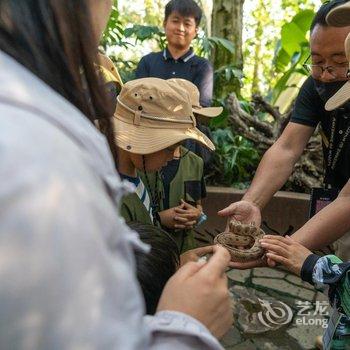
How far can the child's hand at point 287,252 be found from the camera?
183 cm

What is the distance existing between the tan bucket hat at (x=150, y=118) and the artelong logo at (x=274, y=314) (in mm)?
1725

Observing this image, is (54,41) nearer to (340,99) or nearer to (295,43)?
(340,99)

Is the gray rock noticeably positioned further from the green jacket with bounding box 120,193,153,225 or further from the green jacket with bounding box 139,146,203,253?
the green jacket with bounding box 120,193,153,225

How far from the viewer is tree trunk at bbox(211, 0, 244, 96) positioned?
5.34m

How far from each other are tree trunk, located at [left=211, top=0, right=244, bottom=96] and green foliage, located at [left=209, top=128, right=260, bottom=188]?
841mm

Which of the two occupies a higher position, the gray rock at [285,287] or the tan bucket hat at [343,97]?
the tan bucket hat at [343,97]

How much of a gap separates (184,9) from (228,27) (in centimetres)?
178

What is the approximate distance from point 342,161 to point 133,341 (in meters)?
1.94

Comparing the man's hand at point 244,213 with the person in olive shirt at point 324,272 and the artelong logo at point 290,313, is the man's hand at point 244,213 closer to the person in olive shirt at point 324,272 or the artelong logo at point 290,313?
the person in olive shirt at point 324,272

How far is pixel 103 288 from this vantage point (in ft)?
1.66

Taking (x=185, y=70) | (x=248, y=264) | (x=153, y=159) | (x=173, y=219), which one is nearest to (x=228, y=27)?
(x=185, y=70)

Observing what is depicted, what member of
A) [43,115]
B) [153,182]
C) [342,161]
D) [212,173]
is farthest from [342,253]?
[212,173]

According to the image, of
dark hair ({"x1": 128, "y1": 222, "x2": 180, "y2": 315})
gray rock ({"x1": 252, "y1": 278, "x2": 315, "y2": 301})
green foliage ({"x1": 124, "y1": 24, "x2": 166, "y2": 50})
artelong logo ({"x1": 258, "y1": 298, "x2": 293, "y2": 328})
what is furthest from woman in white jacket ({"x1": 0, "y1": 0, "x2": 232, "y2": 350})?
green foliage ({"x1": 124, "y1": 24, "x2": 166, "y2": 50})

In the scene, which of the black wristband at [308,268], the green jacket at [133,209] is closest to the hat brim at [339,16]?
the black wristband at [308,268]
